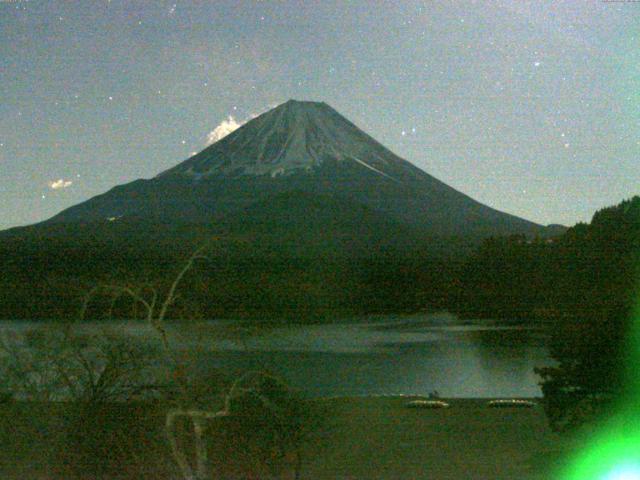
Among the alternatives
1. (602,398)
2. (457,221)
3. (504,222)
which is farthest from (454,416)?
(504,222)

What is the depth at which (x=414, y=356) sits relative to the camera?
19.9 meters

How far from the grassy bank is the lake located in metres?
4.47

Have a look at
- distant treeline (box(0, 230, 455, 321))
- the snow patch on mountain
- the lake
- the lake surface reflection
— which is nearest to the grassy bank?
distant treeline (box(0, 230, 455, 321))

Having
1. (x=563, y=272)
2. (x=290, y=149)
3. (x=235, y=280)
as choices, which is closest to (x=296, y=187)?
(x=290, y=149)

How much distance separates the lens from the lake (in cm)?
1608

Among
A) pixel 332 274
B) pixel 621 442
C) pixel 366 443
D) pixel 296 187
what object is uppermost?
pixel 296 187

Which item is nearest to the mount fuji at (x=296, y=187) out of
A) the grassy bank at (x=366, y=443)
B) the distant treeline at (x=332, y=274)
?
the distant treeline at (x=332, y=274)

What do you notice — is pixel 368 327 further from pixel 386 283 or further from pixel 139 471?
pixel 139 471

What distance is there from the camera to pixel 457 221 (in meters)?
41.9

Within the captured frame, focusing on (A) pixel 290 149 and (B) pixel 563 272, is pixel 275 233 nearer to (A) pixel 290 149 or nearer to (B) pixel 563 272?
(B) pixel 563 272

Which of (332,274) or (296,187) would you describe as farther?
(296,187)

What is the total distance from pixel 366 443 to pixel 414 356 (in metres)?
12.1

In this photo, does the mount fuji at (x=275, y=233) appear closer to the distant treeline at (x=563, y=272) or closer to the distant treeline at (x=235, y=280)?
the distant treeline at (x=235, y=280)

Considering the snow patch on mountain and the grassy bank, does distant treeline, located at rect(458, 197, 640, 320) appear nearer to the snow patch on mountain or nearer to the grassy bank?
the grassy bank
